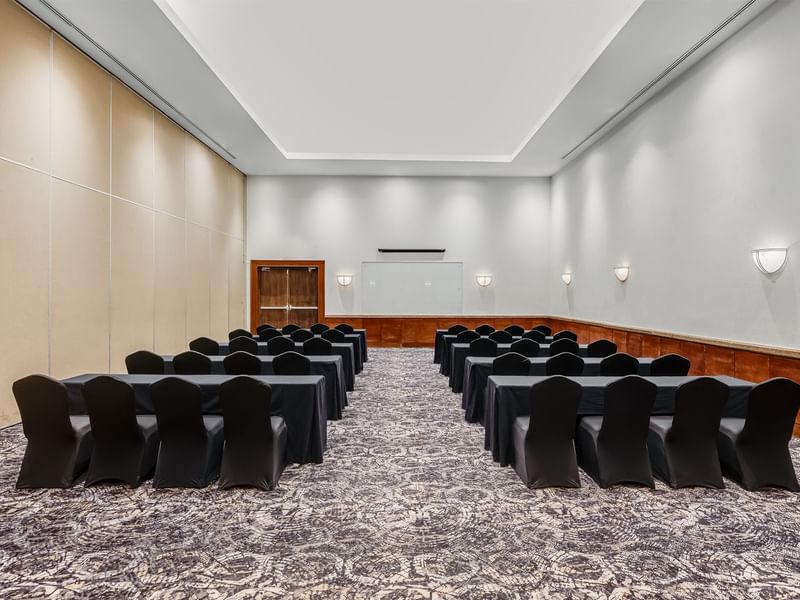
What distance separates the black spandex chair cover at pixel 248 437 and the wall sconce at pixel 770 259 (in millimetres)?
6118

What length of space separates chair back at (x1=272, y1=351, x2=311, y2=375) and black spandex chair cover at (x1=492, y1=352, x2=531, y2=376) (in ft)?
7.53

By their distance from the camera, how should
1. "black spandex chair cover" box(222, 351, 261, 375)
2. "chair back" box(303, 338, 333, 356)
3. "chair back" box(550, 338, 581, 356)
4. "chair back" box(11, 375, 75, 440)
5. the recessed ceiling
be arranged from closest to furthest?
"chair back" box(11, 375, 75, 440), "black spandex chair cover" box(222, 351, 261, 375), the recessed ceiling, "chair back" box(303, 338, 333, 356), "chair back" box(550, 338, 581, 356)

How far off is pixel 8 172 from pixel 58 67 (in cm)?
180

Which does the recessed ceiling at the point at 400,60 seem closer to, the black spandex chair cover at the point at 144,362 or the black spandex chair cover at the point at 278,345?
the black spandex chair cover at the point at 144,362

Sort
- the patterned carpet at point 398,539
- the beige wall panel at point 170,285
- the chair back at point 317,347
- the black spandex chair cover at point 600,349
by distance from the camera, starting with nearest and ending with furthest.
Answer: the patterned carpet at point 398,539 → the chair back at point 317,347 → the black spandex chair cover at point 600,349 → the beige wall panel at point 170,285

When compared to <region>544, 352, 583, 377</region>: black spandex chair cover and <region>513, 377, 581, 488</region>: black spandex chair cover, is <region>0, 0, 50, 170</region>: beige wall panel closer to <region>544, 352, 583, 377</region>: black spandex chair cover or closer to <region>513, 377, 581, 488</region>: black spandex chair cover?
<region>513, 377, 581, 488</region>: black spandex chair cover

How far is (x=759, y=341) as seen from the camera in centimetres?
617

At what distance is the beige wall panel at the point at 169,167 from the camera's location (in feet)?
30.3

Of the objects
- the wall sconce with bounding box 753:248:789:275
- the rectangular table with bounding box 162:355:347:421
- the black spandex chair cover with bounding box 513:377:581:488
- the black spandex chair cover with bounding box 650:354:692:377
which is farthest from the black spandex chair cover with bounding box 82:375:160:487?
the wall sconce with bounding box 753:248:789:275

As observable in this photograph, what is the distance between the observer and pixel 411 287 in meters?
14.8

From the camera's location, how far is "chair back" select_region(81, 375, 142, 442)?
12.4 feet

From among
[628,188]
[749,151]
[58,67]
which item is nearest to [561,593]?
[749,151]

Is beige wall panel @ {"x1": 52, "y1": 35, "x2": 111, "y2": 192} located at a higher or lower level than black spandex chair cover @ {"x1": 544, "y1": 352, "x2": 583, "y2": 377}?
higher

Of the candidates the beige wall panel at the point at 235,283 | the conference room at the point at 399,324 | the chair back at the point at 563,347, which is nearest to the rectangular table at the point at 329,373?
the conference room at the point at 399,324
